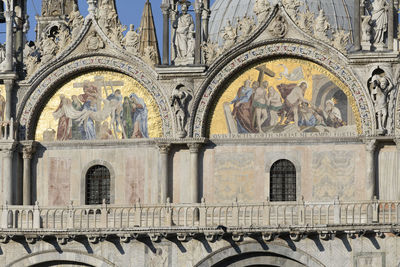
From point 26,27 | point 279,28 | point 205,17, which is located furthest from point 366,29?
point 26,27

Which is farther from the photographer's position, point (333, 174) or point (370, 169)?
point (333, 174)

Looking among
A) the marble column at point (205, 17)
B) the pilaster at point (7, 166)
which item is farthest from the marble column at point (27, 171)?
the marble column at point (205, 17)

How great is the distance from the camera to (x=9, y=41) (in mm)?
59750

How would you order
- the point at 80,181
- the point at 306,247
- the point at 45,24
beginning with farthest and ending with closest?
the point at 45,24, the point at 80,181, the point at 306,247

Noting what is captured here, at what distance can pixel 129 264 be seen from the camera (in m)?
56.5

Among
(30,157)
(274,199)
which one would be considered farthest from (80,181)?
(274,199)

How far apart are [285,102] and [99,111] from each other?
6.41 m

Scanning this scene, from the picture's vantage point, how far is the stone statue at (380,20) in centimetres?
5706

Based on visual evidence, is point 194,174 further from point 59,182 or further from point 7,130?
point 7,130

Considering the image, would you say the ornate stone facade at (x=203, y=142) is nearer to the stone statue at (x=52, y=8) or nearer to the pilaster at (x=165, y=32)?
the pilaster at (x=165, y=32)

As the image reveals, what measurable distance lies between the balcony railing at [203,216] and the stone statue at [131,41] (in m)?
5.45

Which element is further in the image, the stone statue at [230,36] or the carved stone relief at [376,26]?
the stone statue at [230,36]

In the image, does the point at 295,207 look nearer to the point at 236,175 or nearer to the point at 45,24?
the point at 236,175

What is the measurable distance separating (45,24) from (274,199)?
66.1ft
